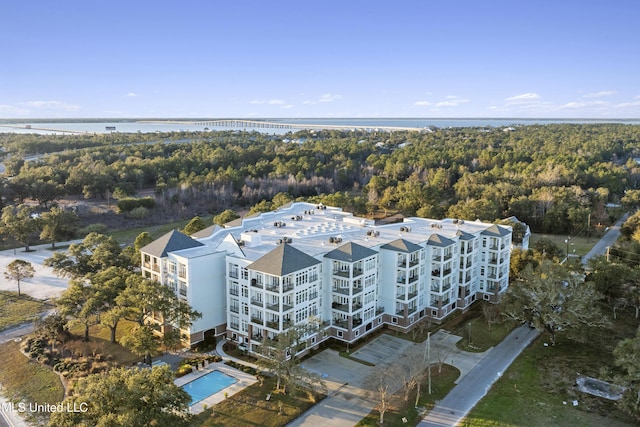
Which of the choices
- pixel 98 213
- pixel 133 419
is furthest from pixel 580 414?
pixel 98 213

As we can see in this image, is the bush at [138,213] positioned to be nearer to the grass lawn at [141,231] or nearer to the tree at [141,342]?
the grass lawn at [141,231]

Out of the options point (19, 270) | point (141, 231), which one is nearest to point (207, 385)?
point (19, 270)

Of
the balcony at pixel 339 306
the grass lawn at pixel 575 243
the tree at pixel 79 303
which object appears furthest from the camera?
the grass lawn at pixel 575 243

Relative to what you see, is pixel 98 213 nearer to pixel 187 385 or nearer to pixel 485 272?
pixel 187 385

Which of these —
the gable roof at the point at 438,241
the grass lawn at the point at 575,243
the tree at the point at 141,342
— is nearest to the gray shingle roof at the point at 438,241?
the gable roof at the point at 438,241

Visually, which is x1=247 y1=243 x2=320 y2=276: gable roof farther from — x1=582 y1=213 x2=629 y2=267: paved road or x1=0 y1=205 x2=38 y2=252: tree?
x1=582 y1=213 x2=629 y2=267: paved road

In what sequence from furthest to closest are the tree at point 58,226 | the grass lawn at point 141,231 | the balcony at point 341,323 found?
the grass lawn at point 141,231 < the tree at point 58,226 < the balcony at point 341,323
